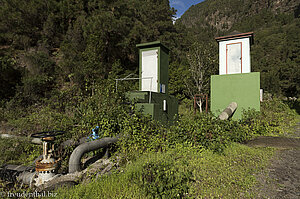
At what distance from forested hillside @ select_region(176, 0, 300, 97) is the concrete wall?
17.9 feet

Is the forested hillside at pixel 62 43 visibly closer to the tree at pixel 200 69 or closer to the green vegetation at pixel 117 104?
the green vegetation at pixel 117 104

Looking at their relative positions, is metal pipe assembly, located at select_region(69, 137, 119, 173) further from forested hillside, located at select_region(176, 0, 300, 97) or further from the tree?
the tree

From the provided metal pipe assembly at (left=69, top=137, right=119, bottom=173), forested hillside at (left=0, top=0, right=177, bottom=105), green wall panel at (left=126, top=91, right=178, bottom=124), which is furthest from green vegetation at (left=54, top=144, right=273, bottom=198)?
forested hillside at (left=0, top=0, right=177, bottom=105)

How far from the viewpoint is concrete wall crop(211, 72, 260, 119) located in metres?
8.78

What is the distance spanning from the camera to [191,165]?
11.9 ft

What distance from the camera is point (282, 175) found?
334 centimetres

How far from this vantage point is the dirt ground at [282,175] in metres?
2.72

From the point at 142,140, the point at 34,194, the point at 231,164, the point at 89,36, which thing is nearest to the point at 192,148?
the point at 231,164

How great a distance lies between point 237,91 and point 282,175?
21.6 ft

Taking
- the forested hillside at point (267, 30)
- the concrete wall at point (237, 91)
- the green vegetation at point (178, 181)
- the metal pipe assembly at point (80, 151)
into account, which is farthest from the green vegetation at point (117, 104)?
the concrete wall at point (237, 91)

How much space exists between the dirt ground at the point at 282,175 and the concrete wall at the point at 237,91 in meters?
3.87

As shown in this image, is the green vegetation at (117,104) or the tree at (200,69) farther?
the tree at (200,69)

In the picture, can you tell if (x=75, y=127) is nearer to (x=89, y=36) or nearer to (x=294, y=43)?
(x=89, y=36)

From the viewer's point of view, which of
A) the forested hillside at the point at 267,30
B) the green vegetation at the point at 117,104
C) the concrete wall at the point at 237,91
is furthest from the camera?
the forested hillside at the point at 267,30
